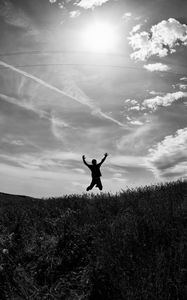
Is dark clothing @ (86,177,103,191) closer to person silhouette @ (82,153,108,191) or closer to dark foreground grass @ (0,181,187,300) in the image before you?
person silhouette @ (82,153,108,191)

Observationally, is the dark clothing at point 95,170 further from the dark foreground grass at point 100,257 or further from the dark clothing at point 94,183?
the dark foreground grass at point 100,257

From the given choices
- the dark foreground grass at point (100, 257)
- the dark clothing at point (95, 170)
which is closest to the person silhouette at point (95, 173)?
the dark clothing at point (95, 170)

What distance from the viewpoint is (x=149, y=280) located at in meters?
3.94

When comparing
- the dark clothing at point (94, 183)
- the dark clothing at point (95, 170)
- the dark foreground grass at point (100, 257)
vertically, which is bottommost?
the dark foreground grass at point (100, 257)

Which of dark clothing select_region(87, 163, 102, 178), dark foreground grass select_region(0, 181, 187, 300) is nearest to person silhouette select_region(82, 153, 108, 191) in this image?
dark clothing select_region(87, 163, 102, 178)

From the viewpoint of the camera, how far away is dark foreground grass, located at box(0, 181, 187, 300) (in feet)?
13.3

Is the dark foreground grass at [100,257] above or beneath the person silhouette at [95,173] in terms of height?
beneath

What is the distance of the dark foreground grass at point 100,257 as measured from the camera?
405cm

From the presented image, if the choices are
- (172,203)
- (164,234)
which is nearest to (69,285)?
(164,234)

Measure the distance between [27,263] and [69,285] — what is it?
1.21m

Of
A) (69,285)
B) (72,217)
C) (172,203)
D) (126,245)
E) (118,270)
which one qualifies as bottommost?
(69,285)

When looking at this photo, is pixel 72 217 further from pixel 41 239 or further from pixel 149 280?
pixel 149 280

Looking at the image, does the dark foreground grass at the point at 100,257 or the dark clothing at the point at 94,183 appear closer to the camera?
the dark foreground grass at the point at 100,257

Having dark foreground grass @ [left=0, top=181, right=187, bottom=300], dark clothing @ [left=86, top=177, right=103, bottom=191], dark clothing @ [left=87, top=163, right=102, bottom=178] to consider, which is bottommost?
dark foreground grass @ [left=0, top=181, right=187, bottom=300]
